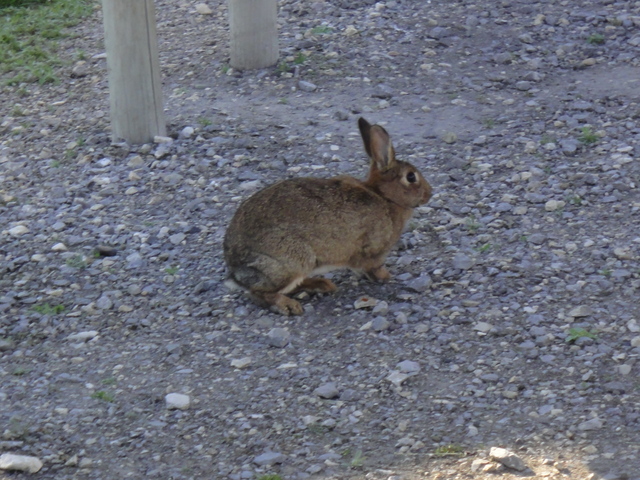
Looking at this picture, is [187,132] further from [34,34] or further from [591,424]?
[591,424]

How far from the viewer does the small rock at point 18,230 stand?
5.84m

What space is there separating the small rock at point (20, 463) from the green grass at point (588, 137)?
170 inches

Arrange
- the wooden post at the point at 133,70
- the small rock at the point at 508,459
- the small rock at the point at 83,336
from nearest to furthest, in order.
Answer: the small rock at the point at 508,459, the small rock at the point at 83,336, the wooden post at the point at 133,70

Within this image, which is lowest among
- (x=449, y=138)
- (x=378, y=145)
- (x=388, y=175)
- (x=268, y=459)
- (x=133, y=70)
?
(x=268, y=459)

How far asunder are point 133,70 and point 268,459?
12.0 ft

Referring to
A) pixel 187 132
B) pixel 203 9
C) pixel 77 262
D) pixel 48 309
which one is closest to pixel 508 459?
pixel 48 309

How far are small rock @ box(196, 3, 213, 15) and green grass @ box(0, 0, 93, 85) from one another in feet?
3.78

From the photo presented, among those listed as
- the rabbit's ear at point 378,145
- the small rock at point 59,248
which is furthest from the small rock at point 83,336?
the rabbit's ear at point 378,145

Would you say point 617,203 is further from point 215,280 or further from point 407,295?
point 215,280

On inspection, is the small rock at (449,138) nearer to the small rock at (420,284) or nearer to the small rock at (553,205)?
the small rock at (553,205)

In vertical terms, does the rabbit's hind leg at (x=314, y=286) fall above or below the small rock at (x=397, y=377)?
above

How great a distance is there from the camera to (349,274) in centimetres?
541

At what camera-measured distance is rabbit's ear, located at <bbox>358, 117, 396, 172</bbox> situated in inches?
207

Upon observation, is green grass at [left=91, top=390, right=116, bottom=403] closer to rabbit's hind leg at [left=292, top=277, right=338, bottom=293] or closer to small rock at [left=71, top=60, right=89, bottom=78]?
rabbit's hind leg at [left=292, top=277, right=338, bottom=293]
